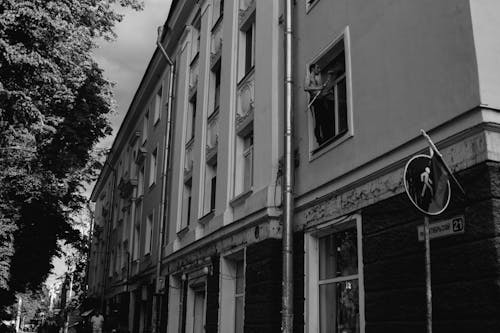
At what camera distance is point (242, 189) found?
13.7m

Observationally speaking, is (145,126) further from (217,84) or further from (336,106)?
(336,106)

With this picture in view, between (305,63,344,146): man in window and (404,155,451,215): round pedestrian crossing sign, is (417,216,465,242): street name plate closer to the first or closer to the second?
(404,155,451,215): round pedestrian crossing sign

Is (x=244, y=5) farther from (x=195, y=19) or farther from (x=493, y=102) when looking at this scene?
(x=493, y=102)

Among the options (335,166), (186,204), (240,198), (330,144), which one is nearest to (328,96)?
(330,144)

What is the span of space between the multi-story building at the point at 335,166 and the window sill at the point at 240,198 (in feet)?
0.27

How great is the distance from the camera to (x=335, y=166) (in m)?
9.42

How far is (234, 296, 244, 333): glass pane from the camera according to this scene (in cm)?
1285

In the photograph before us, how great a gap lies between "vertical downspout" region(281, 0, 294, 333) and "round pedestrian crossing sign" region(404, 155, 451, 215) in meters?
4.65

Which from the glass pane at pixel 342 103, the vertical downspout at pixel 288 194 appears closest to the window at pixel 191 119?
the vertical downspout at pixel 288 194

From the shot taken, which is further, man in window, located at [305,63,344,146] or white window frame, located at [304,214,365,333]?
man in window, located at [305,63,344,146]

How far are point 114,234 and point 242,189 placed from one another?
21332mm

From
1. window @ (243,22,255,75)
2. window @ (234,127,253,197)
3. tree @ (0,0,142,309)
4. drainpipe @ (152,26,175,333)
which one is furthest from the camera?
drainpipe @ (152,26,175,333)

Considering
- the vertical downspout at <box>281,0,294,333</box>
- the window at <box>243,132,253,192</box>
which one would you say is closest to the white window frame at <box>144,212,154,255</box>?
the window at <box>243,132,253,192</box>

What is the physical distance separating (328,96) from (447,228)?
4.24 metres
